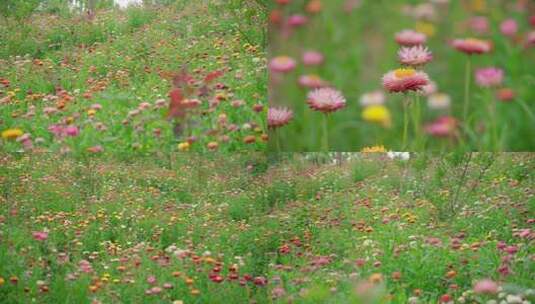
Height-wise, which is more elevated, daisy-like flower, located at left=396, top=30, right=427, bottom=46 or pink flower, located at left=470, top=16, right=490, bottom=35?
pink flower, located at left=470, top=16, right=490, bottom=35

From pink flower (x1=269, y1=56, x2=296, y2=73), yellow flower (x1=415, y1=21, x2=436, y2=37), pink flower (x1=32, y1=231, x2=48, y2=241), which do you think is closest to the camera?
pink flower (x1=32, y1=231, x2=48, y2=241)

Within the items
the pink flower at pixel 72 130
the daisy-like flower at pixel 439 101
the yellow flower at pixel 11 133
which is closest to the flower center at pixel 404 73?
the daisy-like flower at pixel 439 101

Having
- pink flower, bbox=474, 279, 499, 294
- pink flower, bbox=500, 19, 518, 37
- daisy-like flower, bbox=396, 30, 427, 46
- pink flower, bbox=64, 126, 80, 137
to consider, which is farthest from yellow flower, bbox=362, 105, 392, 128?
pink flower, bbox=64, 126, 80, 137

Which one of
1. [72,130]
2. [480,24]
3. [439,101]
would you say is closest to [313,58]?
[439,101]

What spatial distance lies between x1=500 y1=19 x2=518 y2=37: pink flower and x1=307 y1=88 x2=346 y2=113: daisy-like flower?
600 millimetres

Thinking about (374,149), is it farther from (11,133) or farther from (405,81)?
(11,133)

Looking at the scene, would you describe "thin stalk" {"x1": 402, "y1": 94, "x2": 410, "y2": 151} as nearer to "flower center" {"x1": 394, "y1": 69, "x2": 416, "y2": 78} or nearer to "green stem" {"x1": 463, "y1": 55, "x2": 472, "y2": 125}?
"flower center" {"x1": 394, "y1": 69, "x2": 416, "y2": 78}

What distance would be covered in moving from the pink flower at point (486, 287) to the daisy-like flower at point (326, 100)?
0.77 m

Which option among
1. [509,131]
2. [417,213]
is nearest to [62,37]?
[417,213]

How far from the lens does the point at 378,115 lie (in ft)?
9.53

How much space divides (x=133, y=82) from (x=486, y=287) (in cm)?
142

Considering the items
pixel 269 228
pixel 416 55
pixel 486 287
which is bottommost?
pixel 486 287

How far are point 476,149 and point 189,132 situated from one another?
39.8 inches

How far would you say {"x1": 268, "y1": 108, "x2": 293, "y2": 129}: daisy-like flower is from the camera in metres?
2.96
